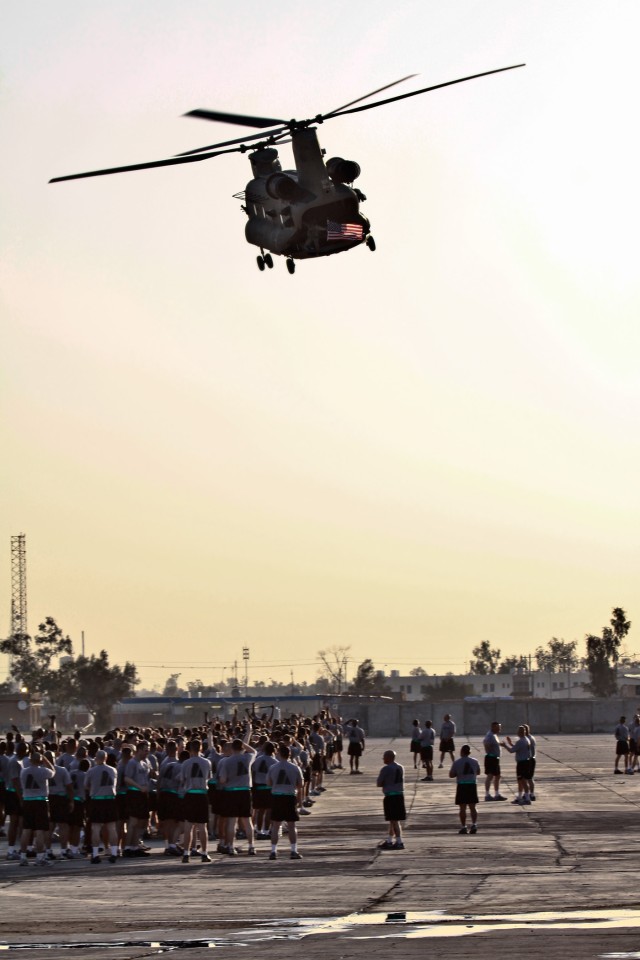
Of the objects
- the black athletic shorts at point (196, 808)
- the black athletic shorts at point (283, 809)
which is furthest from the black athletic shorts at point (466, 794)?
the black athletic shorts at point (196, 808)

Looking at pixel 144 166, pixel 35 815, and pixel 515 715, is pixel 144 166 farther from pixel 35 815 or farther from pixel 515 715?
pixel 515 715

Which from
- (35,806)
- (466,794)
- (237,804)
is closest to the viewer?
(35,806)

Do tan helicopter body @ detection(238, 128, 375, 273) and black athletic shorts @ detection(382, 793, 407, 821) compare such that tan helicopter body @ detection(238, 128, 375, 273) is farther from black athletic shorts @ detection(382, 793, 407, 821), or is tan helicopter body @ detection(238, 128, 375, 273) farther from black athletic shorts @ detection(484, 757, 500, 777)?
black athletic shorts @ detection(484, 757, 500, 777)

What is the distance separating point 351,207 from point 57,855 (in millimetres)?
12472

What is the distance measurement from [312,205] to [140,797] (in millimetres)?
10726

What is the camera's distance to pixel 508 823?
3006 cm

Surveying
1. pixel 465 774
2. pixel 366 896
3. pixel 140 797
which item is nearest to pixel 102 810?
pixel 140 797

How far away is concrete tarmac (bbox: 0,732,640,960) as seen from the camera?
1563 centimetres

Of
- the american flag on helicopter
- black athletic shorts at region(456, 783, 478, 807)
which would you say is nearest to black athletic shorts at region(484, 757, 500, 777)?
black athletic shorts at region(456, 783, 478, 807)

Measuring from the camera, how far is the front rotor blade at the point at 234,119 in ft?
90.3

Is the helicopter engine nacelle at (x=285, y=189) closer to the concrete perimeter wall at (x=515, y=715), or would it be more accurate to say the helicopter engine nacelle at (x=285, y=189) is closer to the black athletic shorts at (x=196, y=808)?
the black athletic shorts at (x=196, y=808)

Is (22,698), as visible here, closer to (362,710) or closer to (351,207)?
(362,710)

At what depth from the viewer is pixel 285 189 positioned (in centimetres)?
2864

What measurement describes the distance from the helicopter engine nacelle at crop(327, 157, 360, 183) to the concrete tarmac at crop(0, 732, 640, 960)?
11.6 m
